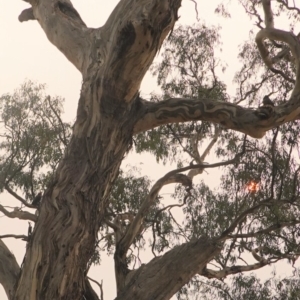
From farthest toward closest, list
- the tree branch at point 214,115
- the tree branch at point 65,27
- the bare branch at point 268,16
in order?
the bare branch at point 268,16
the tree branch at point 65,27
the tree branch at point 214,115

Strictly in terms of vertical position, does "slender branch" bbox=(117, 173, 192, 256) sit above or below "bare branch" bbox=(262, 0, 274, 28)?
below

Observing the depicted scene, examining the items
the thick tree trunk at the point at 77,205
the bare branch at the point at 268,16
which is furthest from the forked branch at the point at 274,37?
the thick tree trunk at the point at 77,205

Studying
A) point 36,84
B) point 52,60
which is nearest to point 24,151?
point 36,84

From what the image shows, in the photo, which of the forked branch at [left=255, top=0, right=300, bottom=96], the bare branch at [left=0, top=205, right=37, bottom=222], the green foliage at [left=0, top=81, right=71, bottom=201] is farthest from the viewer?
the green foliage at [left=0, top=81, right=71, bottom=201]

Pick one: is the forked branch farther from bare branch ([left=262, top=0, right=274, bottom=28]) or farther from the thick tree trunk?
the thick tree trunk

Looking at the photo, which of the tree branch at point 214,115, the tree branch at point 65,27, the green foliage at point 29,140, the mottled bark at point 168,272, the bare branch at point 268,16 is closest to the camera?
the mottled bark at point 168,272

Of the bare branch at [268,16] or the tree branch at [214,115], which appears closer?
the tree branch at [214,115]

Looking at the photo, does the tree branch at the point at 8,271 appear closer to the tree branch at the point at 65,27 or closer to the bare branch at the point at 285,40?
the tree branch at the point at 65,27

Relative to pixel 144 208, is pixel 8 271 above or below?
below

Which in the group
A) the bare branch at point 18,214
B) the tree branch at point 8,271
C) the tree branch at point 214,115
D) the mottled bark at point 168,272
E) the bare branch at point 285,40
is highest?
the bare branch at point 285,40

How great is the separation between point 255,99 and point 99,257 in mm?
2782

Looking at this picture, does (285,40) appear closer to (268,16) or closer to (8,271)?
(268,16)

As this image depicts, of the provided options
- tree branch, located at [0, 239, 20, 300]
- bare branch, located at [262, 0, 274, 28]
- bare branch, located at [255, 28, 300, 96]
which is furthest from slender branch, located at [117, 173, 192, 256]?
bare branch, located at [262, 0, 274, 28]

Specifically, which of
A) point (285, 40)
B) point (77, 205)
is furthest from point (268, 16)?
point (77, 205)
